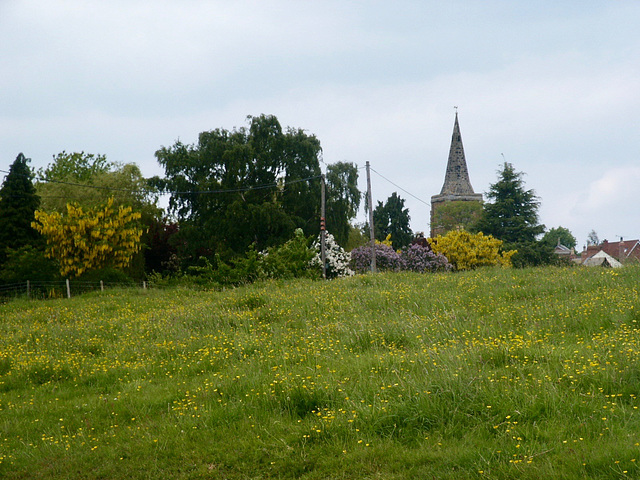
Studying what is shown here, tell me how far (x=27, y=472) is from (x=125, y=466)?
1.09m

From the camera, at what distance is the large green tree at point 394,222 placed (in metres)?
60.5

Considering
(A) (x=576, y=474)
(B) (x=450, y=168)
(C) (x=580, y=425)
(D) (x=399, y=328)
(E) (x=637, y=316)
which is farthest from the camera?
(B) (x=450, y=168)

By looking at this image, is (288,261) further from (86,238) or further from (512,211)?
(512,211)

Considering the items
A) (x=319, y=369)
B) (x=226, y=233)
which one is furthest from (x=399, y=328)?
(x=226, y=233)

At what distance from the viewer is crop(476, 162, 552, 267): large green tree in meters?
50.8

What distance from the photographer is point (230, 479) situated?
4863mm

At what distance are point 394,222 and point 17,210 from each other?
1497 inches

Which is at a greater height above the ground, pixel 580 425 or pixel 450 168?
pixel 450 168

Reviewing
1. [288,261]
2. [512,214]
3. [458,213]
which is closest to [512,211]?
[512,214]

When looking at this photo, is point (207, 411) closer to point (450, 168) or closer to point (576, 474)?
point (576, 474)

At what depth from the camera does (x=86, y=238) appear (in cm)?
3244

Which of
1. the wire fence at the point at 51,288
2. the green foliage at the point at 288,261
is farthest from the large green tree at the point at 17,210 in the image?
the green foliage at the point at 288,261

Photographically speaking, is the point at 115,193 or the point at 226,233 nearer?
the point at 226,233

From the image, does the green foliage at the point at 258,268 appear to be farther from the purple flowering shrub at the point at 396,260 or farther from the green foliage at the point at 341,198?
the green foliage at the point at 341,198
